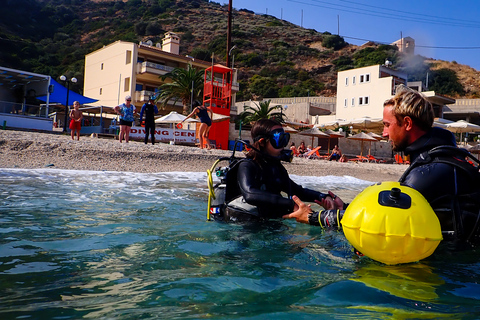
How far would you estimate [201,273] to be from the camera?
2.58m

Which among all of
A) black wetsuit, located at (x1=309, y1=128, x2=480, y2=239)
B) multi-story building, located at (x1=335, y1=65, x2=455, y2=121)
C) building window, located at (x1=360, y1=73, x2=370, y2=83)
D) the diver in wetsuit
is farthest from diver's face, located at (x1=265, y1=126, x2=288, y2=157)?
building window, located at (x1=360, y1=73, x2=370, y2=83)

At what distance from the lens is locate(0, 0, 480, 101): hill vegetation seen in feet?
211

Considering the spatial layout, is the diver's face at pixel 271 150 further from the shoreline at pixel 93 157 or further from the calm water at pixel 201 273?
the shoreline at pixel 93 157

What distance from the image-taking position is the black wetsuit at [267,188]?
3377mm

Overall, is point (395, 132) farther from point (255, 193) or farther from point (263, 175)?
point (263, 175)

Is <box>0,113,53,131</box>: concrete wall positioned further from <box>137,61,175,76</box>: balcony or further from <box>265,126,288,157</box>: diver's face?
<box>137,61,175,76</box>: balcony

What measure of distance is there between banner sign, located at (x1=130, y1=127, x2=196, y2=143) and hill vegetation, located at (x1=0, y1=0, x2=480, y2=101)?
3814cm

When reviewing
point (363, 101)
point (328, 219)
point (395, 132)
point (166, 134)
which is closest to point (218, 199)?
point (328, 219)

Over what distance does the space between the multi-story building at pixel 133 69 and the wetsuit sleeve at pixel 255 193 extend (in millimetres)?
35720

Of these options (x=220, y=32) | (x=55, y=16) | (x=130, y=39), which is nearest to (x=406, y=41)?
(x=220, y=32)

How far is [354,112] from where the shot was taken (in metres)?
42.6

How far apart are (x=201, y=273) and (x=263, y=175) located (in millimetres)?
1491

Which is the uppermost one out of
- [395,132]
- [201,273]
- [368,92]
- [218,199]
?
[368,92]

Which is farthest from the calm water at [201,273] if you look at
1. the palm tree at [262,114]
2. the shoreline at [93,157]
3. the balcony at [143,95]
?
the balcony at [143,95]
